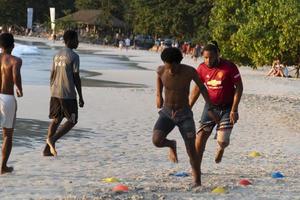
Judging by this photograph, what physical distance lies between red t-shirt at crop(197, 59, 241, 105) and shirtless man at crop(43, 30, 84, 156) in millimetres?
1882

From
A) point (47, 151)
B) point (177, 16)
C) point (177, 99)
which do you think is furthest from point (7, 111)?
point (177, 16)

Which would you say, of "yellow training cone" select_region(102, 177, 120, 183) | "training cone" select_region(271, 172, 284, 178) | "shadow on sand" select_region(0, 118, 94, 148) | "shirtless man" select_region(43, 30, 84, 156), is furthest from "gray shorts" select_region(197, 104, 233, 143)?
"shadow on sand" select_region(0, 118, 94, 148)

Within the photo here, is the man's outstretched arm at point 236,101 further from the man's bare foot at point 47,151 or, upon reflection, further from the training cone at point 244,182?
the man's bare foot at point 47,151

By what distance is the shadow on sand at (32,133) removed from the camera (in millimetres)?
10633

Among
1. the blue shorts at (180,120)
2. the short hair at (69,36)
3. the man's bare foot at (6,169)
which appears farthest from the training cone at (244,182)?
the short hair at (69,36)

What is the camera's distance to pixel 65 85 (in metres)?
9.00

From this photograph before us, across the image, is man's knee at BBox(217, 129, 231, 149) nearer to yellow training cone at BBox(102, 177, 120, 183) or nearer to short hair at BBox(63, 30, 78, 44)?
Result: yellow training cone at BBox(102, 177, 120, 183)

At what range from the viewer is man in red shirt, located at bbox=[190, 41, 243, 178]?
25.5 feet

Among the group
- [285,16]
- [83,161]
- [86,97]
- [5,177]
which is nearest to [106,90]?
[86,97]

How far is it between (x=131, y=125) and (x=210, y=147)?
271cm

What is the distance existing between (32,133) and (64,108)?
9.03 feet

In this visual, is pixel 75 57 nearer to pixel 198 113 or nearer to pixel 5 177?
pixel 5 177

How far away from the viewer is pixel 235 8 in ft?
112

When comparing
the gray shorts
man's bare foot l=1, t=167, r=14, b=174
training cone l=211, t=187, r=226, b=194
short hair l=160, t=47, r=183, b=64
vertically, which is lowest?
man's bare foot l=1, t=167, r=14, b=174
